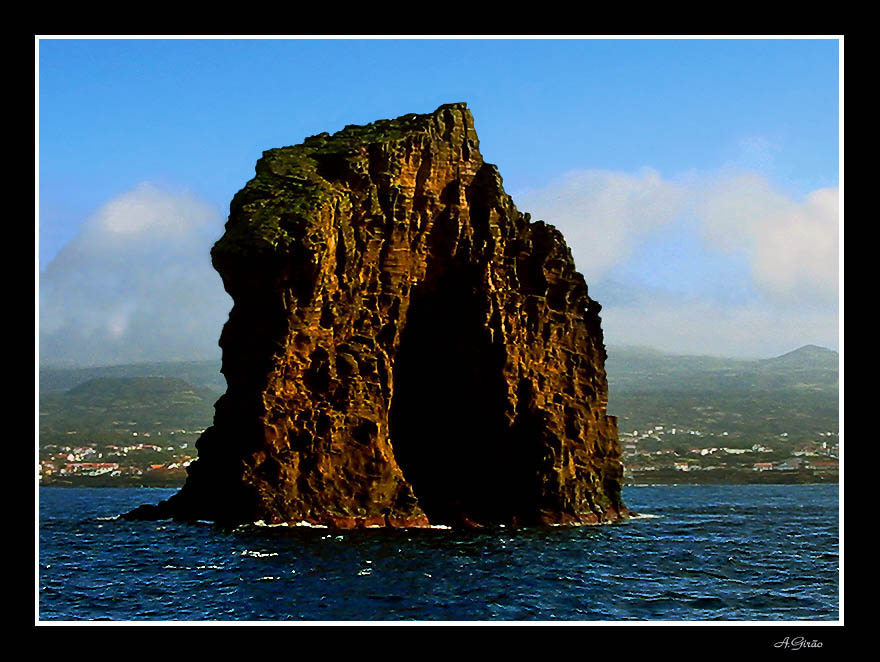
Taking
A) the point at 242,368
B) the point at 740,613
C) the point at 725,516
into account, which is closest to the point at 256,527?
the point at 242,368

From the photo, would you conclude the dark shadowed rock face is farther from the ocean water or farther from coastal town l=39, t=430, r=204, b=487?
coastal town l=39, t=430, r=204, b=487

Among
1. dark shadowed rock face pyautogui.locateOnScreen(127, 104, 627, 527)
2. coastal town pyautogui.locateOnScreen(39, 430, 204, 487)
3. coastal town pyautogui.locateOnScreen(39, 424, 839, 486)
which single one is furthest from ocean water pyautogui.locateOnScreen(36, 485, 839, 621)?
coastal town pyautogui.locateOnScreen(39, 424, 839, 486)

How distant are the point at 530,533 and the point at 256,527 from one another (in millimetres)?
16394

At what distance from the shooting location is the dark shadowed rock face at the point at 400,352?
217 feet

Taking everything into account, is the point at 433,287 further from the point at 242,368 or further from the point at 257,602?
the point at 257,602

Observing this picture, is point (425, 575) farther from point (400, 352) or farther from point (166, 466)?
point (166, 466)

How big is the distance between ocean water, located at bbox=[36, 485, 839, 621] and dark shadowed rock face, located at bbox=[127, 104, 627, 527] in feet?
14.1

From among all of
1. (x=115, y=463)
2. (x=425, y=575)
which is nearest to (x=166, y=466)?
(x=115, y=463)

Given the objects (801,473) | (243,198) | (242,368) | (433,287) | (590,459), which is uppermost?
(243,198)
